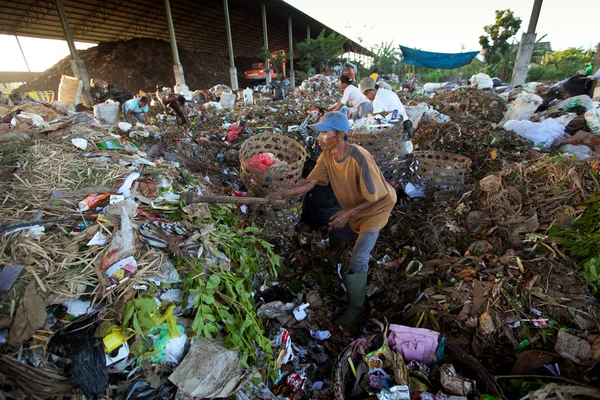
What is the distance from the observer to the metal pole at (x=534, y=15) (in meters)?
9.76

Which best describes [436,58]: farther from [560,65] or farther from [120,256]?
[120,256]

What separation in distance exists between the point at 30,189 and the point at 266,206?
5.94ft

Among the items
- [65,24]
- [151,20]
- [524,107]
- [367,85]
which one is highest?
[151,20]

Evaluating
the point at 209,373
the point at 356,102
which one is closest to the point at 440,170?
the point at 356,102

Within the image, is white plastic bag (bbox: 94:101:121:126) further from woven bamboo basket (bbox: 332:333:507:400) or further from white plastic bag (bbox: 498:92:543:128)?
white plastic bag (bbox: 498:92:543:128)

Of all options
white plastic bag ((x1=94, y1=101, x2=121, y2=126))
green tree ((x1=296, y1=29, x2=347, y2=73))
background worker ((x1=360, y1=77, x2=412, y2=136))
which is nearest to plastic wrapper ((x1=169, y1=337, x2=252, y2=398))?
background worker ((x1=360, y1=77, x2=412, y2=136))

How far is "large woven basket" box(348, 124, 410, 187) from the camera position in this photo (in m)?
3.47

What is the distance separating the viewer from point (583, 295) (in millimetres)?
2178

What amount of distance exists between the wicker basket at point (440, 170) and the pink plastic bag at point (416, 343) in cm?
235

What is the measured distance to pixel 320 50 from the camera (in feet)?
64.1

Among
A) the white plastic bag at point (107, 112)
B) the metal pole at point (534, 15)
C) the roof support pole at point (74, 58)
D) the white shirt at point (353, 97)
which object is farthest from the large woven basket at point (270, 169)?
the metal pole at point (534, 15)

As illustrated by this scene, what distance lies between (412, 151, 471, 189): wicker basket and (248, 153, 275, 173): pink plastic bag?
2025 mm

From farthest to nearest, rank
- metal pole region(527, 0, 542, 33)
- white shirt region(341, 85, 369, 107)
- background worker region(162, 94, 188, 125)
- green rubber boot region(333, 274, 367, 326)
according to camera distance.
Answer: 1. metal pole region(527, 0, 542, 33)
2. background worker region(162, 94, 188, 125)
3. white shirt region(341, 85, 369, 107)
4. green rubber boot region(333, 274, 367, 326)

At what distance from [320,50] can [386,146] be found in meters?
18.4
